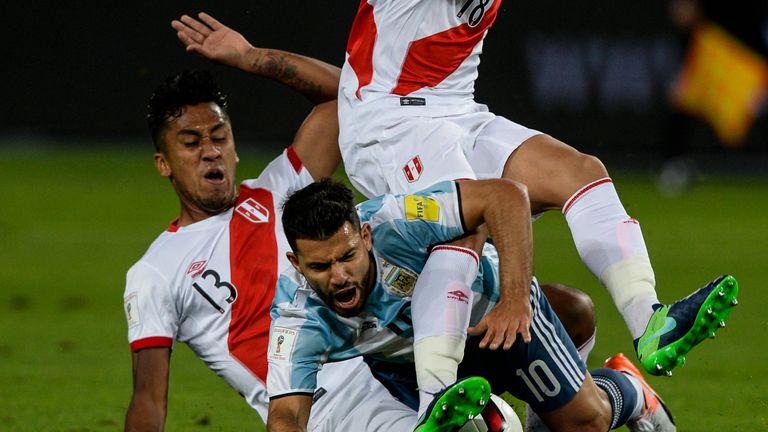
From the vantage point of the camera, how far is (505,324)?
4816 millimetres

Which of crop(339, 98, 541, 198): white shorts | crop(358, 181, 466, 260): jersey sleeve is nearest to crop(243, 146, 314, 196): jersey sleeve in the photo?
crop(339, 98, 541, 198): white shorts

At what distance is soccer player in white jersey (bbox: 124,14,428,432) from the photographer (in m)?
5.79

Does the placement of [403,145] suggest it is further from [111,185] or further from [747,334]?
[111,185]

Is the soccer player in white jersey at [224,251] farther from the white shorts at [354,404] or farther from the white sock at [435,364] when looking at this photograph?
the white sock at [435,364]

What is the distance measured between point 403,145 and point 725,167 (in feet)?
38.7

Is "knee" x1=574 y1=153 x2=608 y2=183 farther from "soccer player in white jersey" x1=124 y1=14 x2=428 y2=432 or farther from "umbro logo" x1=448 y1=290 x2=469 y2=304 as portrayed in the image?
"soccer player in white jersey" x1=124 y1=14 x2=428 y2=432

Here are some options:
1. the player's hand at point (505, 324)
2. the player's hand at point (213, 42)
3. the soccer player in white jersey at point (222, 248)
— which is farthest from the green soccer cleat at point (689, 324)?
the player's hand at point (213, 42)

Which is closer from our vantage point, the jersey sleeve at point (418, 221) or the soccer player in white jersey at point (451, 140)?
the jersey sleeve at point (418, 221)

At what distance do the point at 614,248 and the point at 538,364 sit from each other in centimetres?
54

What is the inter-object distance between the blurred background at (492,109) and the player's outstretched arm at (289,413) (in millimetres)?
6942

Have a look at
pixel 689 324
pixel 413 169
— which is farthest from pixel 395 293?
pixel 689 324

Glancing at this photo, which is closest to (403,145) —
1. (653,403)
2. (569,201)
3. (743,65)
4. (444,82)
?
(444,82)

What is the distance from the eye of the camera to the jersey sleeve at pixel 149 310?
18.9 ft

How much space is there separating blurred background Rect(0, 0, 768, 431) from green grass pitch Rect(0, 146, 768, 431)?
0.05 metres
